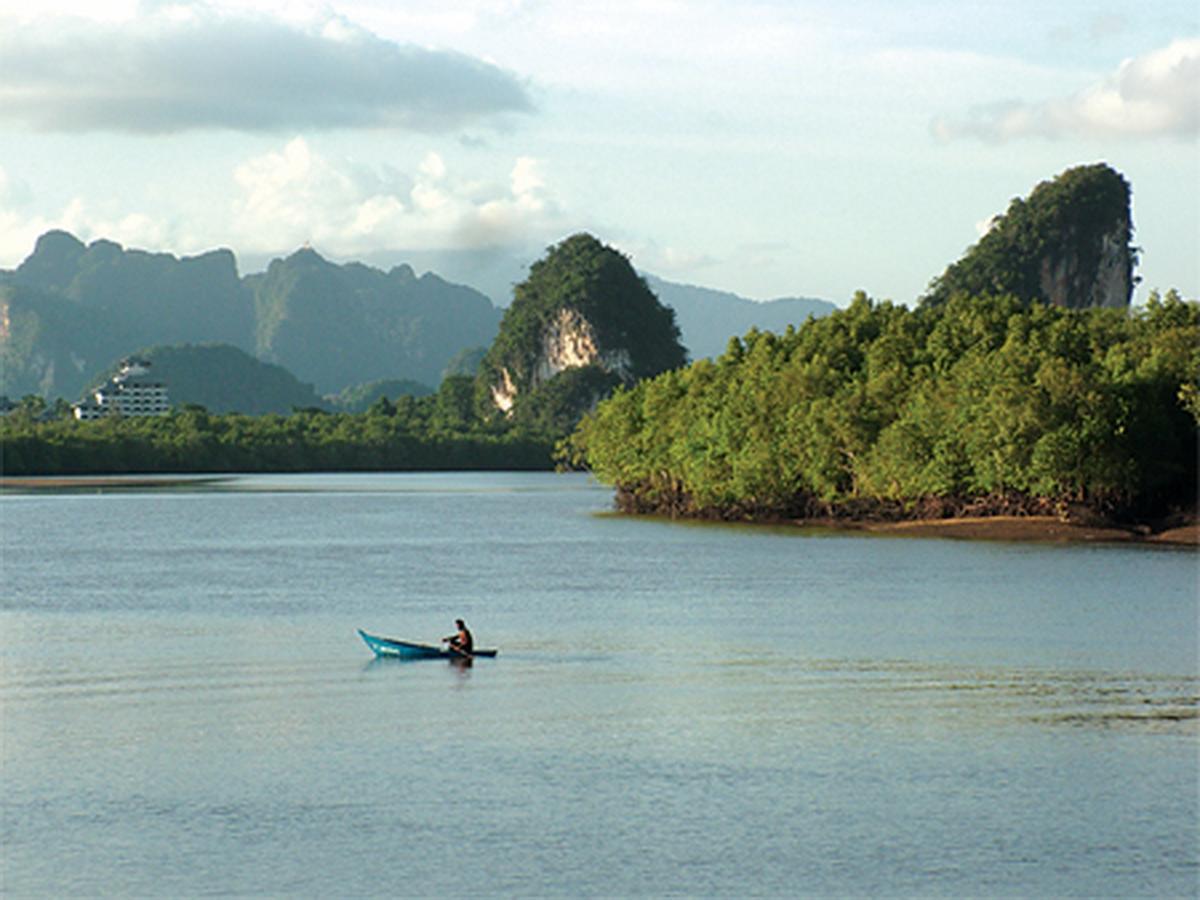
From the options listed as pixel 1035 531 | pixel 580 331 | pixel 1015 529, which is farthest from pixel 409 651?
pixel 580 331

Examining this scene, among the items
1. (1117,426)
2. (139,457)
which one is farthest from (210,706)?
(139,457)

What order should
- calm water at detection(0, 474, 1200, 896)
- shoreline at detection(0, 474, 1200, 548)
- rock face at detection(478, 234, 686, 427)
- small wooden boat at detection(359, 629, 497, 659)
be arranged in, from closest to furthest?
1. calm water at detection(0, 474, 1200, 896)
2. small wooden boat at detection(359, 629, 497, 659)
3. shoreline at detection(0, 474, 1200, 548)
4. rock face at detection(478, 234, 686, 427)

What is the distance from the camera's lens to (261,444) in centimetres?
14312

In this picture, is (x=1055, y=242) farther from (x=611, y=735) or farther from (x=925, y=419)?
(x=611, y=735)

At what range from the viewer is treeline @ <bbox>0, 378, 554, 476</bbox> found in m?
131

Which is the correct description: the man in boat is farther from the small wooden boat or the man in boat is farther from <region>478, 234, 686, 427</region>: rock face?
<region>478, 234, 686, 427</region>: rock face

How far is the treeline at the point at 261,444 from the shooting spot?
431ft

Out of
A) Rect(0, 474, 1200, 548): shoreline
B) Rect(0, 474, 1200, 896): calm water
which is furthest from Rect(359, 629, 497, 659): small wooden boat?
Rect(0, 474, 1200, 548): shoreline

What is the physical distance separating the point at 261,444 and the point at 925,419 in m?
89.8

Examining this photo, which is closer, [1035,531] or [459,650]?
[459,650]

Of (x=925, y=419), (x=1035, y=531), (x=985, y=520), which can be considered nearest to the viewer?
(x=1035, y=531)

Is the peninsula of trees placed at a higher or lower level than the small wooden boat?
higher

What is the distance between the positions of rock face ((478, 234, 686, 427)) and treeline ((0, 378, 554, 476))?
908 inches

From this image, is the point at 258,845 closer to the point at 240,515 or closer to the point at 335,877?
the point at 335,877
